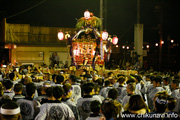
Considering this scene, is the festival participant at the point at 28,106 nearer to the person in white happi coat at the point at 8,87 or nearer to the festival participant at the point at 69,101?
the festival participant at the point at 69,101

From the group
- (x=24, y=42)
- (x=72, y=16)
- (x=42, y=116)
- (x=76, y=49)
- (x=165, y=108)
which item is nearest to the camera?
(x=165, y=108)

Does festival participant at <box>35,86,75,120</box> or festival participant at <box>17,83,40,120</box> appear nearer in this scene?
festival participant at <box>35,86,75,120</box>

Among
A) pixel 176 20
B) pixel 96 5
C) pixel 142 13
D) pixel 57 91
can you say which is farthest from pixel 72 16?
pixel 57 91

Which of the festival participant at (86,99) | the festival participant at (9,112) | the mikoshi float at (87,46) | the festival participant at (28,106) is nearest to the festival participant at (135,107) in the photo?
the festival participant at (86,99)

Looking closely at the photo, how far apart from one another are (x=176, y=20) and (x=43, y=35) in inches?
636

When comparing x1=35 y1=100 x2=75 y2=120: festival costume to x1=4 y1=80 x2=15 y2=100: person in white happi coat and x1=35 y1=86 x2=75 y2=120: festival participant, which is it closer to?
x1=35 y1=86 x2=75 y2=120: festival participant

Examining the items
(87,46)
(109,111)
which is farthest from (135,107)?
(87,46)

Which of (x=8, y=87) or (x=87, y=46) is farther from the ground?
(x=87, y=46)

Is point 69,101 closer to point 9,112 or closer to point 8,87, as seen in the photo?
point 8,87

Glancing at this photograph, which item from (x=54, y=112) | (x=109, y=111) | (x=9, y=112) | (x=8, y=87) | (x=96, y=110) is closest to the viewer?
(x=9, y=112)

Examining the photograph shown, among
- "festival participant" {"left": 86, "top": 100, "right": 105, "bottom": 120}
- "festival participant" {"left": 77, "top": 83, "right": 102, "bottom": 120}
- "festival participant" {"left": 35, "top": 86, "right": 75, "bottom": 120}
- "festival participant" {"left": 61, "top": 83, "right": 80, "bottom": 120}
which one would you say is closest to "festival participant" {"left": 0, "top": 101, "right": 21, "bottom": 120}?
"festival participant" {"left": 35, "top": 86, "right": 75, "bottom": 120}

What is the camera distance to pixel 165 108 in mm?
4258

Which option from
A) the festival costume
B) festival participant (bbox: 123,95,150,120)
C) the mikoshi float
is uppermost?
the mikoshi float

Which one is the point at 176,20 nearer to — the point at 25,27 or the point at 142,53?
the point at 142,53
